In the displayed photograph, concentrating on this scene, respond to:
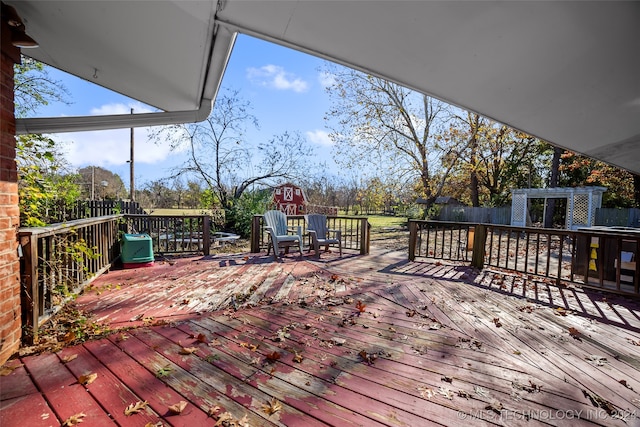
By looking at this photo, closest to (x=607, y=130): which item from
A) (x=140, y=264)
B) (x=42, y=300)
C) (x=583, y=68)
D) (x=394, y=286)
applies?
(x=583, y=68)

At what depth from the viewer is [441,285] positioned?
407cm

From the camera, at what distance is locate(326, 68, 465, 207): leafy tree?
1287cm

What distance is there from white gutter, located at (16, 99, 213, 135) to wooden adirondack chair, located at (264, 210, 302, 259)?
8.19 ft

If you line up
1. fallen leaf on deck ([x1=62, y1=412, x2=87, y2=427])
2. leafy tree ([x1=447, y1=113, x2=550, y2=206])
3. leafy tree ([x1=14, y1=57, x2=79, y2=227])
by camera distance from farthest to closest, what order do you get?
leafy tree ([x1=447, y1=113, x2=550, y2=206])
leafy tree ([x1=14, y1=57, x2=79, y2=227])
fallen leaf on deck ([x1=62, y1=412, x2=87, y2=427])

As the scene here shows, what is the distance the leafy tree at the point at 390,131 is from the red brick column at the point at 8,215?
12288 millimetres

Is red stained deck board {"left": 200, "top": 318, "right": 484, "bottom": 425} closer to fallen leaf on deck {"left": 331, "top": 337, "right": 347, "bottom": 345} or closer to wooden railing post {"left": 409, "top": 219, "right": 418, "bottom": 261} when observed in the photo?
fallen leaf on deck {"left": 331, "top": 337, "right": 347, "bottom": 345}

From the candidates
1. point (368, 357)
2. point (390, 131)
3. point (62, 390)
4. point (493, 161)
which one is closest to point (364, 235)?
point (368, 357)

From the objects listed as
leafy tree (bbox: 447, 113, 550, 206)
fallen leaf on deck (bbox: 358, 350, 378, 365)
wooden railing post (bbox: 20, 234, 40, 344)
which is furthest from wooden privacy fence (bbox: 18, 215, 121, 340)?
leafy tree (bbox: 447, 113, 550, 206)

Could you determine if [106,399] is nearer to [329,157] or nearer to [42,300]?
[42,300]

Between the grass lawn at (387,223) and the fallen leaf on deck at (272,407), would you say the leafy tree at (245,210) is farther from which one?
the grass lawn at (387,223)

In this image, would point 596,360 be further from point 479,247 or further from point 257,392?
point 479,247

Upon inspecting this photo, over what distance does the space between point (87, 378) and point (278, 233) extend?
166 inches

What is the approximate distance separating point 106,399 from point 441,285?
12.6ft

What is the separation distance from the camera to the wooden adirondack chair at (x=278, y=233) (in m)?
5.40
